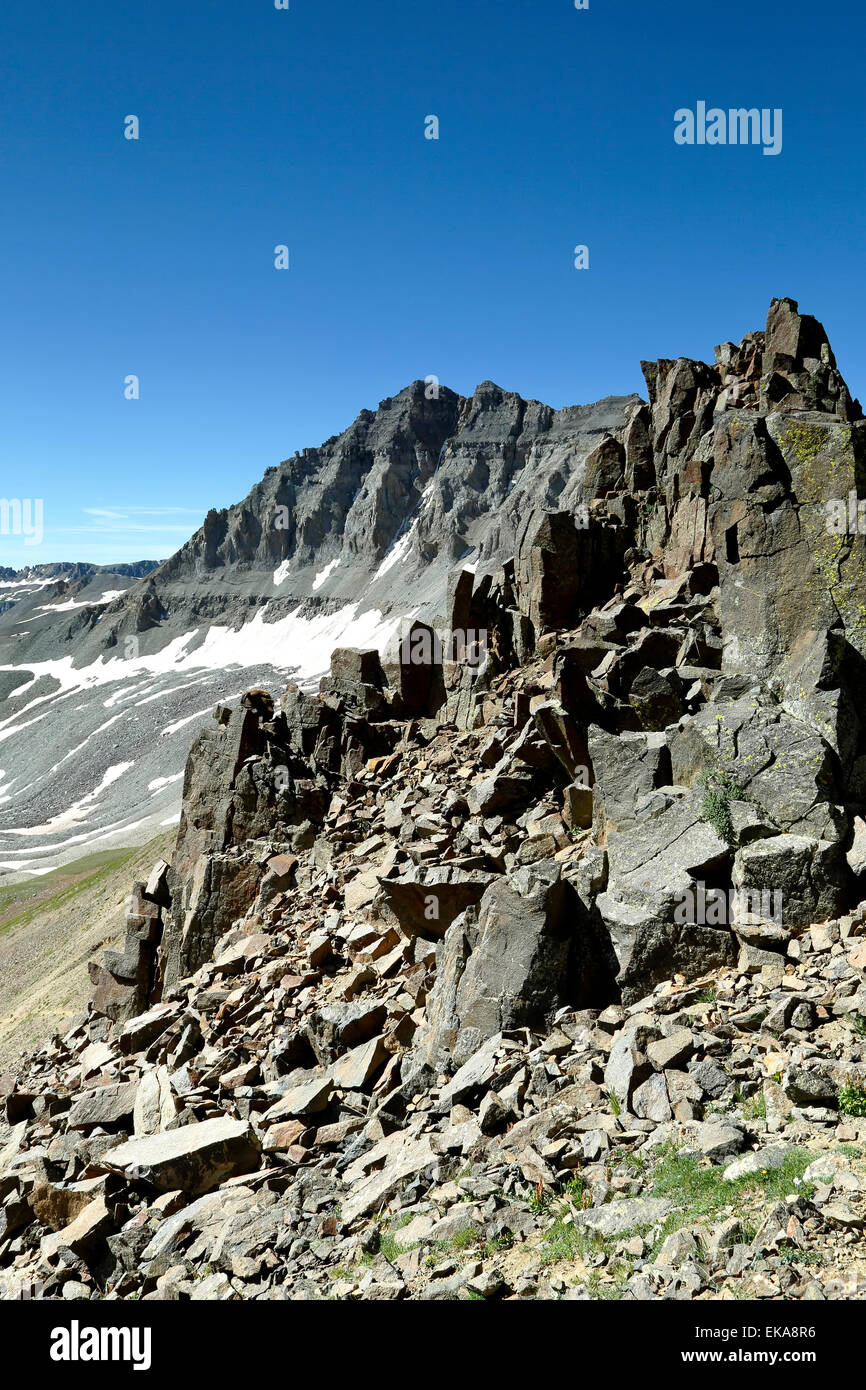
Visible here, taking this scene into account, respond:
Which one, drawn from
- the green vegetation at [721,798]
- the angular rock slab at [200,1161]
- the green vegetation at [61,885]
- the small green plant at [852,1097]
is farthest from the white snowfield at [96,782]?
the small green plant at [852,1097]

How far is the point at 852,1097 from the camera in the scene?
30.7 ft

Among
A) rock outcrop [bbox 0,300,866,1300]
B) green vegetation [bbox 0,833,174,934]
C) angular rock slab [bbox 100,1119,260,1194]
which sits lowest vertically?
green vegetation [bbox 0,833,174,934]

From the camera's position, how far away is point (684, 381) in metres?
33.3

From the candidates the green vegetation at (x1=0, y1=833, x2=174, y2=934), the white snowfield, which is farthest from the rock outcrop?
the white snowfield

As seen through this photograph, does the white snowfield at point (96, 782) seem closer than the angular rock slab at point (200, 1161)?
No

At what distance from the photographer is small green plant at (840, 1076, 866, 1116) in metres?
9.25

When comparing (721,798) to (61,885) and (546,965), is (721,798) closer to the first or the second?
(546,965)

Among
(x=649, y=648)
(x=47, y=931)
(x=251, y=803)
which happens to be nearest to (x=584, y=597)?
(x=649, y=648)

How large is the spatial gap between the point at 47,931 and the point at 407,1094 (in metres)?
62.7

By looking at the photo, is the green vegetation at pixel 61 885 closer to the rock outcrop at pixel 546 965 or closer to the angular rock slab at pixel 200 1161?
the rock outcrop at pixel 546 965

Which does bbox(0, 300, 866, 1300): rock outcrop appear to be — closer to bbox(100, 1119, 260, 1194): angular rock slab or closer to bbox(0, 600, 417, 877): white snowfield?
bbox(100, 1119, 260, 1194): angular rock slab

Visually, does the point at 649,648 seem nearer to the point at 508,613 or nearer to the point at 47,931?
the point at 508,613

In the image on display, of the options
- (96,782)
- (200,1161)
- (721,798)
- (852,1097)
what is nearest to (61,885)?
(96,782)

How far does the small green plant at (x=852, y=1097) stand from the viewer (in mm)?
9250
